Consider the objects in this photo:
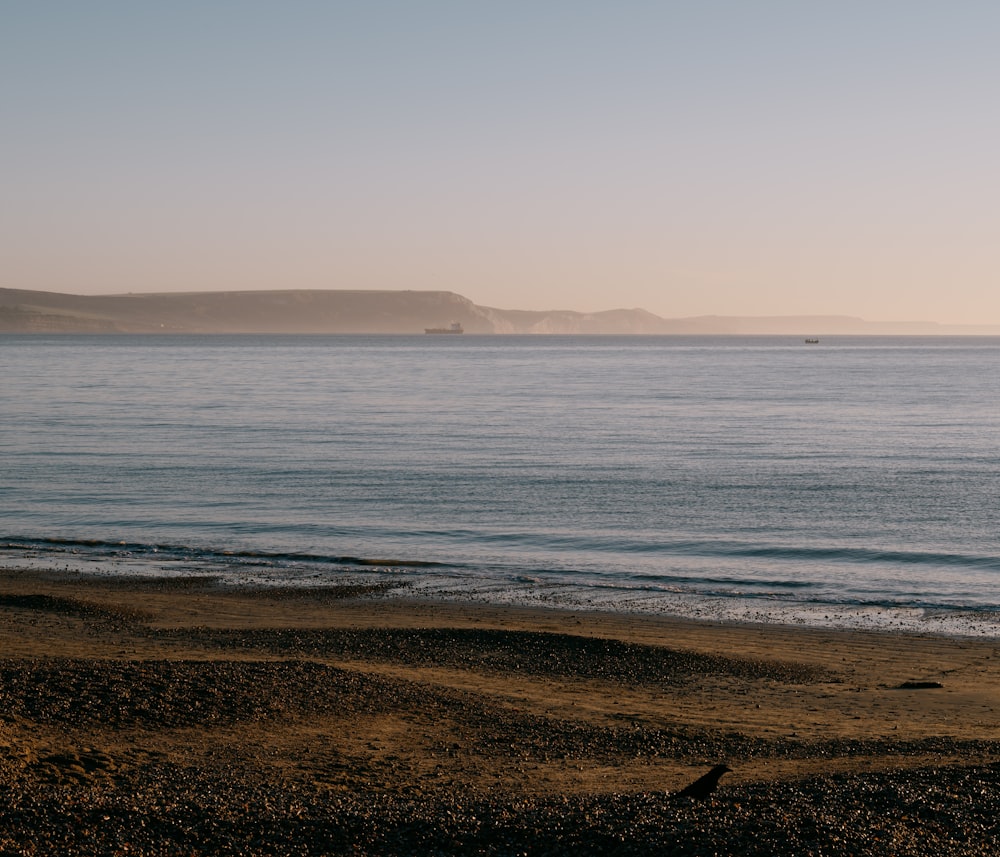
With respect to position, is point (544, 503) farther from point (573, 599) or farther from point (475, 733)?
point (475, 733)

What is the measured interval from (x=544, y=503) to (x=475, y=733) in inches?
779

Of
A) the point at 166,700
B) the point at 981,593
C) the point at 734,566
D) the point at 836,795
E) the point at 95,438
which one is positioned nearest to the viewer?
the point at 836,795

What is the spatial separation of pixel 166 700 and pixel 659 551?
1523cm

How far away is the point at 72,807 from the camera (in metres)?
8.20

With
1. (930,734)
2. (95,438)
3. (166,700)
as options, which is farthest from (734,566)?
(95,438)

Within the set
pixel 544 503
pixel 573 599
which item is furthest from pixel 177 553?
pixel 544 503

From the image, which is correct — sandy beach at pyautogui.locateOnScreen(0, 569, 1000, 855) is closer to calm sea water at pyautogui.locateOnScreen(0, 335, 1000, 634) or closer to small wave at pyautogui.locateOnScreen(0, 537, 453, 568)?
calm sea water at pyautogui.locateOnScreen(0, 335, 1000, 634)

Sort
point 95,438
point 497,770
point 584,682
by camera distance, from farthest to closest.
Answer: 1. point 95,438
2. point 584,682
3. point 497,770

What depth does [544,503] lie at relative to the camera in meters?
31.2

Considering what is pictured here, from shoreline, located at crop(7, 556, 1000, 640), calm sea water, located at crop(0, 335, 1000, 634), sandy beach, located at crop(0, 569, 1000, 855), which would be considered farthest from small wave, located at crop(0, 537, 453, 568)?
sandy beach, located at crop(0, 569, 1000, 855)

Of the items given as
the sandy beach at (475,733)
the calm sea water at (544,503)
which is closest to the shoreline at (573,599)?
the calm sea water at (544,503)

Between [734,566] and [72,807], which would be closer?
[72,807]

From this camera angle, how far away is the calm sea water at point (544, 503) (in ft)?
72.2

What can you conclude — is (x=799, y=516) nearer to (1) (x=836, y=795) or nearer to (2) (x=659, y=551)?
(2) (x=659, y=551)
